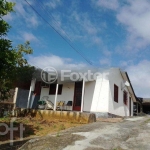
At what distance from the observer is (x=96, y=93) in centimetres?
1486

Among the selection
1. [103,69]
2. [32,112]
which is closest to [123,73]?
[103,69]

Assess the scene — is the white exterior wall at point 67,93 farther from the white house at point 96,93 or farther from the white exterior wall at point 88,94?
the white exterior wall at point 88,94

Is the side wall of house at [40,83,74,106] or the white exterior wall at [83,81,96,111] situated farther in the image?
the side wall of house at [40,83,74,106]

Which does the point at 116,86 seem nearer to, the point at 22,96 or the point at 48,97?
the point at 48,97

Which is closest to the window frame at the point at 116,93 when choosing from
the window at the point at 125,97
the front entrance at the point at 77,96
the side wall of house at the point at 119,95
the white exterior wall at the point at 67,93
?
the side wall of house at the point at 119,95

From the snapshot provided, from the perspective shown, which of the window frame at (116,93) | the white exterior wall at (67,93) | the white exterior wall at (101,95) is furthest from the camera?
the window frame at (116,93)

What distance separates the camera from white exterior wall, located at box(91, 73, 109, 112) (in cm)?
1445

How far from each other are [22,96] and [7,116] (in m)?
3.11

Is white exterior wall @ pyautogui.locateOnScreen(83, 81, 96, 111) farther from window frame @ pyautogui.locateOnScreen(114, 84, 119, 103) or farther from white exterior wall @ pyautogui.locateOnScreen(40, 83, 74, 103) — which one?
window frame @ pyautogui.locateOnScreen(114, 84, 119, 103)

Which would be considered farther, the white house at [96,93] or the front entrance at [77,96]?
the front entrance at [77,96]

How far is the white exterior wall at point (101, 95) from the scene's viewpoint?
14453mm

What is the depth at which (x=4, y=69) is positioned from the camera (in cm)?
739

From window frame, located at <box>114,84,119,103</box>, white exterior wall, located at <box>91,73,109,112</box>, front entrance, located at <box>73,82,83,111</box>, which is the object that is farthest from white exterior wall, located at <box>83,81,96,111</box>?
window frame, located at <box>114,84,119,103</box>

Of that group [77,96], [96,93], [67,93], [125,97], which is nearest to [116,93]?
[96,93]
